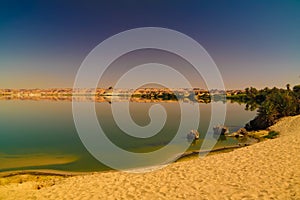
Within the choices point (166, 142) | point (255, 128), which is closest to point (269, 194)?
point (166, 142)

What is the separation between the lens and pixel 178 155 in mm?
17469

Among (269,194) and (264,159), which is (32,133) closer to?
(264,159)

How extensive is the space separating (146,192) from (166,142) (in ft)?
45.4

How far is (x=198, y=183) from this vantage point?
29.5 ft

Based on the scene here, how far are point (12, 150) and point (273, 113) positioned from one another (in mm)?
25740

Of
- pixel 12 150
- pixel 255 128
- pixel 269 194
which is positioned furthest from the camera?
pixel 255 128

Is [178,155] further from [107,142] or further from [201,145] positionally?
[107,142]

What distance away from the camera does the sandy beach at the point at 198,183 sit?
7.99m

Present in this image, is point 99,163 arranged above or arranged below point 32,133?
below

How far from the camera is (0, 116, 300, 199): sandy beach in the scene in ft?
26.2

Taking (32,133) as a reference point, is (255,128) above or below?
below

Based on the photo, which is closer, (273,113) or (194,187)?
(194,187)

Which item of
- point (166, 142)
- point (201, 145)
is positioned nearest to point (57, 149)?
point (166, 142)

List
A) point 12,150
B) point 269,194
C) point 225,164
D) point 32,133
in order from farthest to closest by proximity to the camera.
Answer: point 32,133 < point 12,150 < point 225,164 < point 269,194
